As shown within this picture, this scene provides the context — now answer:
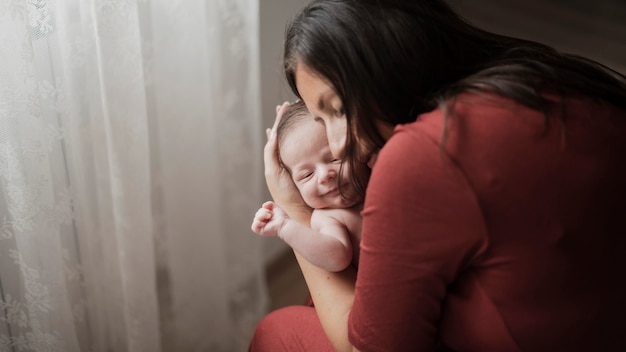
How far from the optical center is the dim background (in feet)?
3.75

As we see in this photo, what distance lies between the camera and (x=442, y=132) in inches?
30.6

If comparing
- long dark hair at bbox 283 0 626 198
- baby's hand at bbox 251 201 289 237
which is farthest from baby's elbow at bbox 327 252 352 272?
long dark hair at bbox 283 0 626 198

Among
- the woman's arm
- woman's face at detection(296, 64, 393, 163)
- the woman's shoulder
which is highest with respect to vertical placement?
the woman's shoulder

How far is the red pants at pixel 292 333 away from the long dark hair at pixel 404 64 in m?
0.41

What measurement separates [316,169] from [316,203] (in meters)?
0.06

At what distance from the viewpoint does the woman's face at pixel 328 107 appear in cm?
93

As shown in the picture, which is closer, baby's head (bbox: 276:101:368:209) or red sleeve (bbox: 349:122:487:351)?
red sleeve (bbox: 349:122:487:351)

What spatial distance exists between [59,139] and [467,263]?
780 mm

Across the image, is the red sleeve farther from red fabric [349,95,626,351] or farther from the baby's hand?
the baby's hand

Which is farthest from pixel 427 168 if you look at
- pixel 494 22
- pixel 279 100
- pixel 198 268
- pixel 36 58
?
pixel 494 22

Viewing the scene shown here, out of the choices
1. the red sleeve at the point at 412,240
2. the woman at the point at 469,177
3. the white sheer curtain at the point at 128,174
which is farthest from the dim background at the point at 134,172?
the red sleeve at the point at 412,240

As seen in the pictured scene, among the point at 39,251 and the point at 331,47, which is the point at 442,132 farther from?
the point at 39,251

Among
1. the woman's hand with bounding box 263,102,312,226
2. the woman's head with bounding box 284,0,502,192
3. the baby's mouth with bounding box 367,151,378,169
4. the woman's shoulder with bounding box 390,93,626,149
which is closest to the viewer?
the woman's shoulder with bounding box 390,93,626,149

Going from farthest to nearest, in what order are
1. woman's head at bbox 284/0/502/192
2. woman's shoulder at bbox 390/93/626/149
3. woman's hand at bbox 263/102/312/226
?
woman's hand at bbox 263/102/312/226 → woman's head at bbox 284/0/502/192 → woman's shoulder at bbox 390/93/626/149
